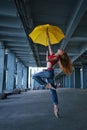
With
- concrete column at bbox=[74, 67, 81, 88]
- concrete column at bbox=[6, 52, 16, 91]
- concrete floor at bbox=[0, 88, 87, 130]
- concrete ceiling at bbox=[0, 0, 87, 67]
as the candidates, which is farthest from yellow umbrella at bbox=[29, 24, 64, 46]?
concrete column at bbox=[74, 67, 81, 88]

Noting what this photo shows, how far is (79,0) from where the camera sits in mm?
11531

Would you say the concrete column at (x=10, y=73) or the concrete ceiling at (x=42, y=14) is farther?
the concrete column at (x=10, y=73)

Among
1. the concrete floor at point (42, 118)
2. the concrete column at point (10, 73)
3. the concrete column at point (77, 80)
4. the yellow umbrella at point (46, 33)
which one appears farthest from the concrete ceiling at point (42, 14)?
the concrete column at point (77, 80)

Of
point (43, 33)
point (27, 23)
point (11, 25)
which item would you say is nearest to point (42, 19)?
point (27, 23)

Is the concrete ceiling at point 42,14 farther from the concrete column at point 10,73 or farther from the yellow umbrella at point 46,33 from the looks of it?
the concrete column at point 10,73

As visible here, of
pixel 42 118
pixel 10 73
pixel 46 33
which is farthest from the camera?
pixel 10 73

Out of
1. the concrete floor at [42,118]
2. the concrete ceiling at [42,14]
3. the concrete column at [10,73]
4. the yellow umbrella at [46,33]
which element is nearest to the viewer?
the concrete floor at [42,118]

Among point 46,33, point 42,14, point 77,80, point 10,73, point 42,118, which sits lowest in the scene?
point 42,118

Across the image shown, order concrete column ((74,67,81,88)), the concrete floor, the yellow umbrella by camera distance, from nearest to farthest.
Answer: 1. the concrete floor
2. the yellow umbrella
3. concrete column ((74,67,81,88))

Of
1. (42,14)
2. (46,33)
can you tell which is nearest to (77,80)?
(42,14)

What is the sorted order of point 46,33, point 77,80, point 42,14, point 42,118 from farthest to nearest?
point 77,80, point 42,14, point 46,33, point 42,118

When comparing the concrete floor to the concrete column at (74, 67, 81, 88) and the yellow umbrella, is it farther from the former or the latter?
the concrete column at (74, 67, 81, 88)

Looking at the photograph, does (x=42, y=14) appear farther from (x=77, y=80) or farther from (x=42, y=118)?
(x=77, y=80)

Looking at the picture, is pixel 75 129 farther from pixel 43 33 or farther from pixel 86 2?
pixel 86 2
